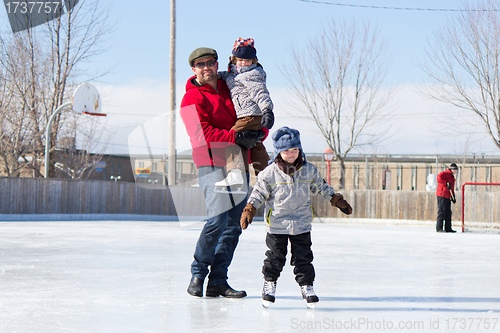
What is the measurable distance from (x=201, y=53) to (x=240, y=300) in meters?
1.59

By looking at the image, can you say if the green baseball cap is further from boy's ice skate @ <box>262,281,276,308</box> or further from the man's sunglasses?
boy's ice skate @ <box>262,281,276,308</box>

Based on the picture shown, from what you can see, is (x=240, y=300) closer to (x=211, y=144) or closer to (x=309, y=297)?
(x=309, y=297)

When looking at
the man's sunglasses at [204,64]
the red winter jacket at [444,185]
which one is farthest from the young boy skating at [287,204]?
the red winter jacket at [444,185]

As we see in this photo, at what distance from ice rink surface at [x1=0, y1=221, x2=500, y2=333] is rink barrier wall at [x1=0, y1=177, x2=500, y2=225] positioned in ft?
24.8

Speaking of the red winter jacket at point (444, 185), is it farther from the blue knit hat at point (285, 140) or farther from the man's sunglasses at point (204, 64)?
the man's sunglasses at point (204, 64)

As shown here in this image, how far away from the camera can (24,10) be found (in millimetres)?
18828

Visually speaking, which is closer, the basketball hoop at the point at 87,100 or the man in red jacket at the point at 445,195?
the man in red jacket at the point at 445,195

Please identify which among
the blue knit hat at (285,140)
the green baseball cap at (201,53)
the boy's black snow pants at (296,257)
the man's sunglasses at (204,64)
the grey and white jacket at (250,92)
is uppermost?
the green baseball cap at (201,53)

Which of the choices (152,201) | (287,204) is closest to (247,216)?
(287,204)

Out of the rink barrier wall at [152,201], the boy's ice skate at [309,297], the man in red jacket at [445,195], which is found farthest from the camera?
the rink barrier wall at [152,201]

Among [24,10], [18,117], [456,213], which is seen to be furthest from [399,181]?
[24,10]

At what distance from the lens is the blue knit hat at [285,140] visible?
307 centimetres

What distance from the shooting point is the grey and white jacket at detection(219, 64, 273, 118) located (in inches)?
123

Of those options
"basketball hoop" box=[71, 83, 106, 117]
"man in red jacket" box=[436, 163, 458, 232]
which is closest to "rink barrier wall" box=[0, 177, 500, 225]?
"man in red jacket" box=[436, 163, 458, 232]
